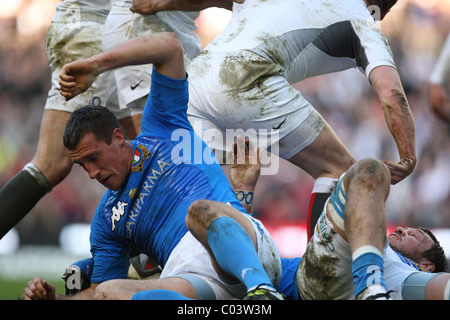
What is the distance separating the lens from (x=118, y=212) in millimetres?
3473

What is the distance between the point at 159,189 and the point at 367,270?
119 cm

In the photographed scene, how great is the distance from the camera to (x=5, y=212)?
14.4 feet

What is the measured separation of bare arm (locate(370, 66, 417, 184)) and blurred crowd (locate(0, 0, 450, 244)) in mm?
5054

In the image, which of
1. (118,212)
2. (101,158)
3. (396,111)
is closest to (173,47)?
(101,158)

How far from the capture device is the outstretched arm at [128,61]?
3.07 metres

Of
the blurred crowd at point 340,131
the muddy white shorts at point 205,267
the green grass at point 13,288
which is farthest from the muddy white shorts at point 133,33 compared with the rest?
the blurred crowd at point 340,131

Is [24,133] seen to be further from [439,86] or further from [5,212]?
[439,86]

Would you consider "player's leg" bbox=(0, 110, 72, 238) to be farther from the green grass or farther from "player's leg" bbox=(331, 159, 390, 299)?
"player's leg" bbox=(331, 159, 390, 299)

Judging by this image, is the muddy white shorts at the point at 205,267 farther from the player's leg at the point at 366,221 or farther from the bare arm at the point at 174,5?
the bare arm at the point at 174,5

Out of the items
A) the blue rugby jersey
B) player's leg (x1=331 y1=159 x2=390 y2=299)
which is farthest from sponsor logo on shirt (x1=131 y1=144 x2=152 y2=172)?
player's leg (x1=331 y1=159 x2=390 y2=299)

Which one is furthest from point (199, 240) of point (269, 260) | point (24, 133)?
point (24, 133)

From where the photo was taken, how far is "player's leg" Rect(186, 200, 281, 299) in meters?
2.76

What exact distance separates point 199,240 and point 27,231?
699 cm

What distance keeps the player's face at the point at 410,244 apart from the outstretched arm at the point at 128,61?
1461 millimetres
